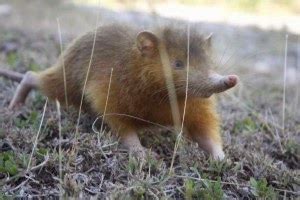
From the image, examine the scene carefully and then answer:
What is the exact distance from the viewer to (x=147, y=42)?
160 inches

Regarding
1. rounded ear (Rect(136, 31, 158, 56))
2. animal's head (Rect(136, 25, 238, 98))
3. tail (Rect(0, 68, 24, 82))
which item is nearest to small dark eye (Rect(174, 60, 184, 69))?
animal's head (Rect(136, 25, 238, 98))

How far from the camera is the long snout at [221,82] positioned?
3625 mm

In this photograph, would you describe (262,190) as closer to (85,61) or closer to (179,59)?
(179,59)

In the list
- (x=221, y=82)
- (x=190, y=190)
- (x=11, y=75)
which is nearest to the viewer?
(x=190, y=190)

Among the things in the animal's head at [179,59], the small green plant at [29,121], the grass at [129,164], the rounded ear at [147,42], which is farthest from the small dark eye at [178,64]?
the small green plant at [29,121]

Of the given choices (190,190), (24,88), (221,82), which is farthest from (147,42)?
(24,88)

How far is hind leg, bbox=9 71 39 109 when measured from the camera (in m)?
5.02

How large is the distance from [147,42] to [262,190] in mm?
1321

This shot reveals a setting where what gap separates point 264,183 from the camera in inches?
146

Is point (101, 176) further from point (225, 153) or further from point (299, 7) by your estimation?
point (299, 7)


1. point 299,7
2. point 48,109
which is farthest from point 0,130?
point 299,7

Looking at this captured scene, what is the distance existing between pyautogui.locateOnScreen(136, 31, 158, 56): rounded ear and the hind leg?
4.45 feet

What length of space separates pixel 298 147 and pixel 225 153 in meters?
0.71

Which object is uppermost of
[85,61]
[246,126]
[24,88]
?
[85,61]
